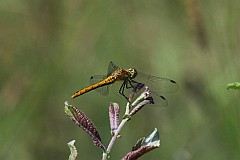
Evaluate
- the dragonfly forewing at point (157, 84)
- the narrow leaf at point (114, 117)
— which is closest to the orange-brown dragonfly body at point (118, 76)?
the dragonfly forewing at point (157, 84)

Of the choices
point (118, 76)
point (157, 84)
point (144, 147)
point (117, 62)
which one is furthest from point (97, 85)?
point (117, 62)

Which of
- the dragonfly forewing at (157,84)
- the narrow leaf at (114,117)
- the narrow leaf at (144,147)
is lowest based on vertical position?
the narrow leaf at (144,147)

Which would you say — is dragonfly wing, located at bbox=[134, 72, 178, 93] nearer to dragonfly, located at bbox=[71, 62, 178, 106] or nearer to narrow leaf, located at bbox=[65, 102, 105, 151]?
dragonfly, located at bbox=[71, 62, 178, 106]

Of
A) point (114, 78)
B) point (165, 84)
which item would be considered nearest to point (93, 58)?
point (165, 84)

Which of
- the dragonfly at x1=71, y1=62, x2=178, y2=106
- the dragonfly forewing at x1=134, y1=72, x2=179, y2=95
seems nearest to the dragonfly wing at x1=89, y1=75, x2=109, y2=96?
the dragonfly at x1=71, y1=62, x2=178, y2=106

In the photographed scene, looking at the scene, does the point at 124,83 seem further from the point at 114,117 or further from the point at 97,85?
the point at 114,117

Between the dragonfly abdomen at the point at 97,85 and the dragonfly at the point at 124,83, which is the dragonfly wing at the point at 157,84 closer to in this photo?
the dragonfly at the point at 124,83
